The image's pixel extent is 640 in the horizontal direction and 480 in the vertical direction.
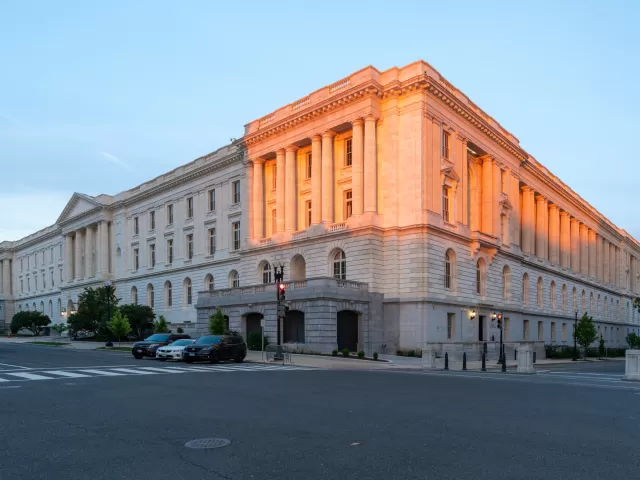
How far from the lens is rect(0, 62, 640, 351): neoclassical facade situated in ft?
138

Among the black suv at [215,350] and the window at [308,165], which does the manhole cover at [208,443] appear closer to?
the black suv at [215,350]

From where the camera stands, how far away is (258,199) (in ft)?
174

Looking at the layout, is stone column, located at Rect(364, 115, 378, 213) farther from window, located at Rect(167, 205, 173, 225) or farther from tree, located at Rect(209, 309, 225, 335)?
window, located at Rect(167, 205, 173, 225)

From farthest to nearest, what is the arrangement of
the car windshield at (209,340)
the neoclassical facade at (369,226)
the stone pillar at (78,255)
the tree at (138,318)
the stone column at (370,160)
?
1. the stone pillar at (78,255)
2. the tree at (138,318)
3. the stone column at (370,160)
4. the neoclassical facade at (369,226)
5. the car windshield at (209,340)

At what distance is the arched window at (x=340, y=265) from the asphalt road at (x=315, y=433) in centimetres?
2746

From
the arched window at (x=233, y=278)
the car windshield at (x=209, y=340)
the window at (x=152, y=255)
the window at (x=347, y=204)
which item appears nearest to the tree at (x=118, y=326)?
the arched window at (x=233, y=278)

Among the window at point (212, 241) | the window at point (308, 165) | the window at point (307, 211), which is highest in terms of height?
the window at point (308, 165)

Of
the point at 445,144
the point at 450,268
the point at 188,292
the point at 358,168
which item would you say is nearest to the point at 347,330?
the point at 450,268

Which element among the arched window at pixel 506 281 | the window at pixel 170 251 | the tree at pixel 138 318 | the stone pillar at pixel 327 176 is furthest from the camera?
the window at pixel 170 251

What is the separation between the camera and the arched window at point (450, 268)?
45312mm

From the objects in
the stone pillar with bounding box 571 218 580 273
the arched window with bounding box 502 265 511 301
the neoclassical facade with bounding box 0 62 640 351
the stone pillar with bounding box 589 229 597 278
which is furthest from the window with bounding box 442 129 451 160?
the stone pillar with bounding box 589 229 597 278

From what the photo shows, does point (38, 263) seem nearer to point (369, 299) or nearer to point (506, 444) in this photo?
point (369, 299)

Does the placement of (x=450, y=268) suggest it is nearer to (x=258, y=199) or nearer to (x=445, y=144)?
(x=445, y=144)

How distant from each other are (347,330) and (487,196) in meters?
20.0
